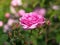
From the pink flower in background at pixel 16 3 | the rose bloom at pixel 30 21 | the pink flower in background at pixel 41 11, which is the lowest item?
the rose bloom at pixel 30 21

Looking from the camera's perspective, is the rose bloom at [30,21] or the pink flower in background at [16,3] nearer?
the rose bloom at [30,21]

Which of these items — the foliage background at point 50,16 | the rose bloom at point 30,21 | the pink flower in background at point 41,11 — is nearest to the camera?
the rose bloom at point 30,21

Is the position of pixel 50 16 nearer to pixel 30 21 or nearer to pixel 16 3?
pixel 16 3

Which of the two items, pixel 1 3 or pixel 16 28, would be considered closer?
pixel 16 28

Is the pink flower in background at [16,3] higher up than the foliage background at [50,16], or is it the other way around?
the pink flower in background at [16,3]

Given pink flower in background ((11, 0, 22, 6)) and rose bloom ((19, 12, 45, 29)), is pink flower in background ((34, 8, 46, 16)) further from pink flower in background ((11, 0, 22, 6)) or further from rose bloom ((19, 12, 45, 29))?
rose bloom ((19, 12, 45, 29))

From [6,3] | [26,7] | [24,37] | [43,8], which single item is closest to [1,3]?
[6,3]

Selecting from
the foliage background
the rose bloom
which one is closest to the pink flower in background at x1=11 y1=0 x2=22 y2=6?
the foliage background

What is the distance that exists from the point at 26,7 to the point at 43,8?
→ 14cm

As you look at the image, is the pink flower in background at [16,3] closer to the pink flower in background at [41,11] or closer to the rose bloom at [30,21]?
the pink flower in background at [41,11]

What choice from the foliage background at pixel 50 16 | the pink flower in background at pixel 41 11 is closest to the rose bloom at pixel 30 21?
the foliage background at pixel 50 16

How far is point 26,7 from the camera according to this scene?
2156 mm

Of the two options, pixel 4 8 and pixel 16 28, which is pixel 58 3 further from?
pixel 16 28

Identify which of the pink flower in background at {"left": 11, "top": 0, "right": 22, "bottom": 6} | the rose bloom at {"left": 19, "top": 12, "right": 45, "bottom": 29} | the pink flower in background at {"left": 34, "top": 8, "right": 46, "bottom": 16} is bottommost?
the rose bloom at {"left": 19, "top": 12, "right": 45, "bottom": 29}
